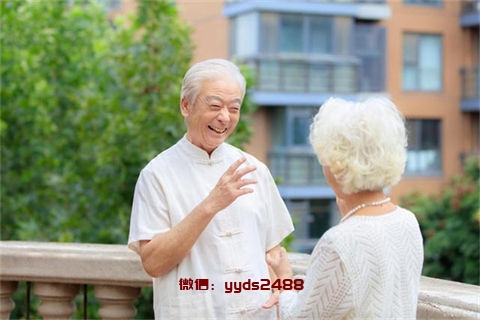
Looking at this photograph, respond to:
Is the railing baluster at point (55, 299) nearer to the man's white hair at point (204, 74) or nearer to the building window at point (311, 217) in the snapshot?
the man's white hair at point (204, 74)

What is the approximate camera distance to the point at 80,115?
911 cm

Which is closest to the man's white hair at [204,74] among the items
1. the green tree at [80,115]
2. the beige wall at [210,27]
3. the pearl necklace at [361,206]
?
the pearl necklace at [361,206]

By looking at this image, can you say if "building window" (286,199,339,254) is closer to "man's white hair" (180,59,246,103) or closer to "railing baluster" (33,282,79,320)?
"railing baluster" (33,282,79,320)

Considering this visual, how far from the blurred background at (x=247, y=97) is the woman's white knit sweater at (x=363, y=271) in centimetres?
26

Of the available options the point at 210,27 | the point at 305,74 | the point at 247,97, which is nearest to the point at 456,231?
the point at 247,97

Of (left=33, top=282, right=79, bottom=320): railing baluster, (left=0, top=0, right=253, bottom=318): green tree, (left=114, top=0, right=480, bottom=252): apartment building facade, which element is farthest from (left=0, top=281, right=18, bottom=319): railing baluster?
(left=114, top=0, right=480, bottom=252): apartment building facade

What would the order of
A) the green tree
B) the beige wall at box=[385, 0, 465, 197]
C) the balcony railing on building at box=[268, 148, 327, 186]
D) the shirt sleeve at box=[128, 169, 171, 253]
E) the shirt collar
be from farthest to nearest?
the beige wall at box=[385, 0, 465, 197], the balcony railing on building at box=[268, 148, 327, 186], the green tree, the shirt collar, the shirt sleeve at box=[128, 169, 171, 253]

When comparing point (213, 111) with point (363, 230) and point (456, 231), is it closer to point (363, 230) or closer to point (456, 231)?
point (363, 230)

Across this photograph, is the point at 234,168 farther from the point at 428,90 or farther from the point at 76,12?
the point at 428,90

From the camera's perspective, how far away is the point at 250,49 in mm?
25672

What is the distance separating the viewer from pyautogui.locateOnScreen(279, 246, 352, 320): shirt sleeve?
242cm

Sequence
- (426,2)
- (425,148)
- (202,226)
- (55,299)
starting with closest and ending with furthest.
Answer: (202,226) → (55,299) → (426,2) → (425,148)

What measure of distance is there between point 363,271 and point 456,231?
14.5 m

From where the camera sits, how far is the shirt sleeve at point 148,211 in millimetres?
2881
